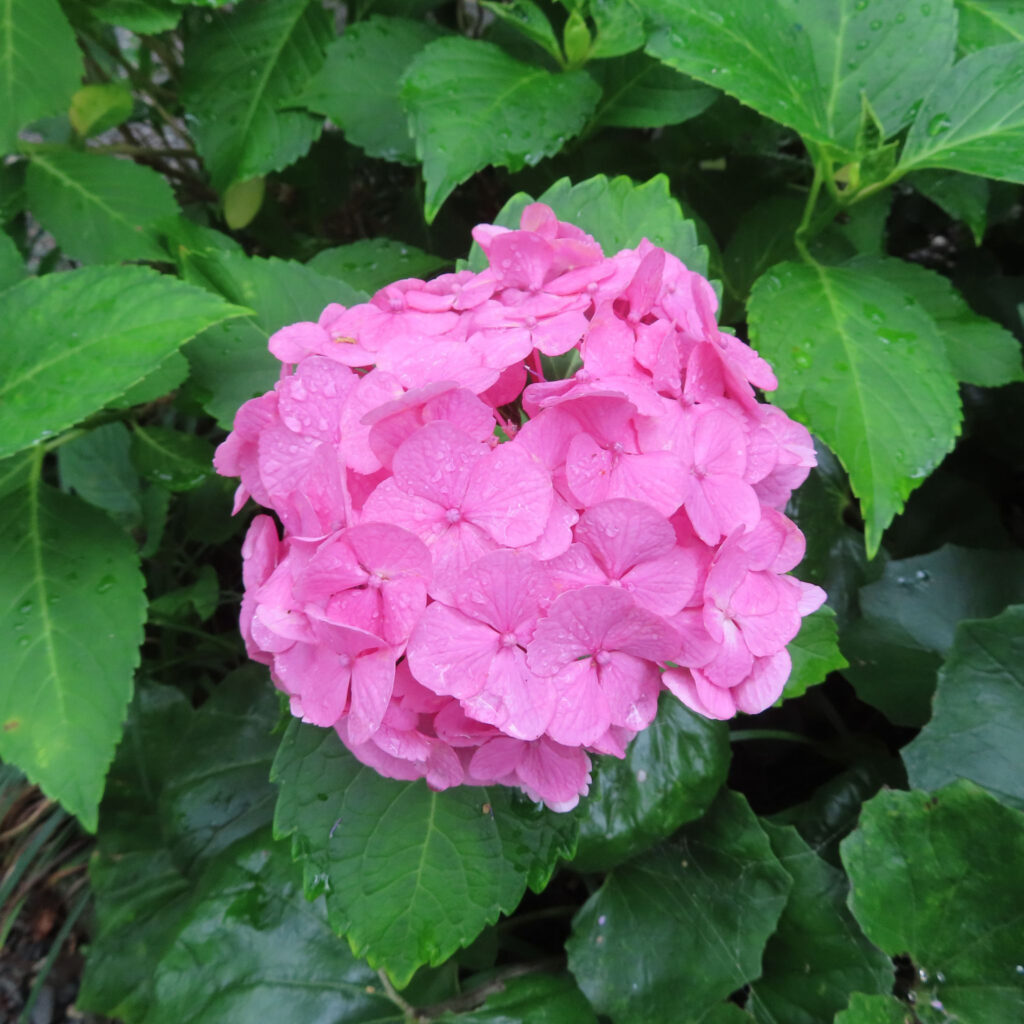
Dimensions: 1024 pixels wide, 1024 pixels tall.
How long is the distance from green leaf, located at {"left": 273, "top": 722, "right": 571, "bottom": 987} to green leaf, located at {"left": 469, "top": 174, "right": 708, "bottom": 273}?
0.59 m

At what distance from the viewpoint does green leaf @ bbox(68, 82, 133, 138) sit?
1256 millimetres

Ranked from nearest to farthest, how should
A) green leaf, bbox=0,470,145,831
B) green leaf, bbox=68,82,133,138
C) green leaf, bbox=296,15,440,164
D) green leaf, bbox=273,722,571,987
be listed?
green leaf, bbox=273,722,571,987
green leaf, bbox=0,470,145,831
green leaf, bbox=296,15,440,164
green leaf, bbox=68,82,133,138

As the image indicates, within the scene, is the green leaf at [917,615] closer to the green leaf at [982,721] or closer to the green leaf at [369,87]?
the green leaf at [982,721]

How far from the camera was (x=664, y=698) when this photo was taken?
0.89 metres

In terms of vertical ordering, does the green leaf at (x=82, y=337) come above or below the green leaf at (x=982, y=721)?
above

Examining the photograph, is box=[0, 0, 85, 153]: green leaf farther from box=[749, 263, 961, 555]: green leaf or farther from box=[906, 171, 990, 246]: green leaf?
box=[906, 171, 990, 246]: green leaf

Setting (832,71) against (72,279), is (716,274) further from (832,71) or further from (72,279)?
(72,279)

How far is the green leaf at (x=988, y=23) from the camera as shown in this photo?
3.32 feet

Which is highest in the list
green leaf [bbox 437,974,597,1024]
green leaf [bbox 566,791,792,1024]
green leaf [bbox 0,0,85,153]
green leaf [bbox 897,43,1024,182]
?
green leaf [bbox 897,43,1024,182]

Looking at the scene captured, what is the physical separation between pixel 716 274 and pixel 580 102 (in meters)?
0.32

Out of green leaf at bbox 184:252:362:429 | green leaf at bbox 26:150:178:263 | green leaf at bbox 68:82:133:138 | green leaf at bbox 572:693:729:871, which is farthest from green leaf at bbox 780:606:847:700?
green leaf at bbox 68:82:133:138

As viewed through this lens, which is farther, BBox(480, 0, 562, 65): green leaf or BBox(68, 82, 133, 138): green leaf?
BBox(68, 82, 133, 138): green leaf

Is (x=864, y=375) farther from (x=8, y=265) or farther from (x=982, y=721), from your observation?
(x=8, y=265)

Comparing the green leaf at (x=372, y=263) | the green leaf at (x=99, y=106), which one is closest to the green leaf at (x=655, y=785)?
the green leaf at (x=372, y=263)
